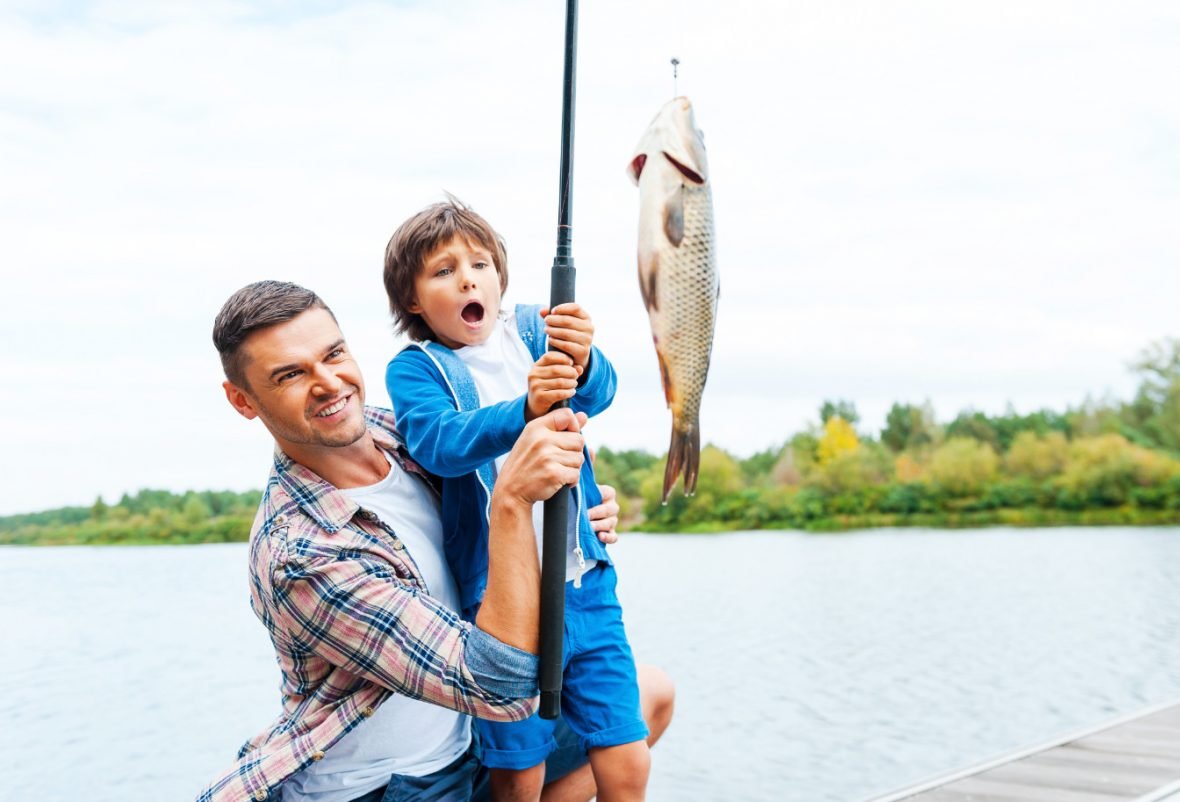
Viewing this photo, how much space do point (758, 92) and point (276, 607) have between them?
1.66m

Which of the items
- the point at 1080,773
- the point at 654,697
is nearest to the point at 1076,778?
the point at 1080,773

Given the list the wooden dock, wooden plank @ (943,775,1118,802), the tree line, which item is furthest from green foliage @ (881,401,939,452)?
wooden plank @ (943,775,1118,802)

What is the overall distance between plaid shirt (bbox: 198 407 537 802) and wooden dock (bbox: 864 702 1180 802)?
2.46 meters

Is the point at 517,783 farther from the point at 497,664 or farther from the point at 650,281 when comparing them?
the point at 650,281

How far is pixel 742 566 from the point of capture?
3112 cm

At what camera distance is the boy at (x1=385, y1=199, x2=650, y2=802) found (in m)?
2.00

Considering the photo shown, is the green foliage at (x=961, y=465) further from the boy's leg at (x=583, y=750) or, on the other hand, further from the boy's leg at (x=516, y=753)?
the boy's leg at (x=516, y=753)

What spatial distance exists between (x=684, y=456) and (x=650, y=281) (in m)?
0.25

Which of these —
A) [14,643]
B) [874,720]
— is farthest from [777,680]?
[14,643]

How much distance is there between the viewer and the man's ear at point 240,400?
1923 millimetres

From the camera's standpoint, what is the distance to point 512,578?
1678 mm

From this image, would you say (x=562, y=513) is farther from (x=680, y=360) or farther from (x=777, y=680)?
(x=777, y=680)

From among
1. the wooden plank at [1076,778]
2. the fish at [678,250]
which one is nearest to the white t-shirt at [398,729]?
the fish at [678,250]

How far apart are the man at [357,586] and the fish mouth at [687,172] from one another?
44cm
